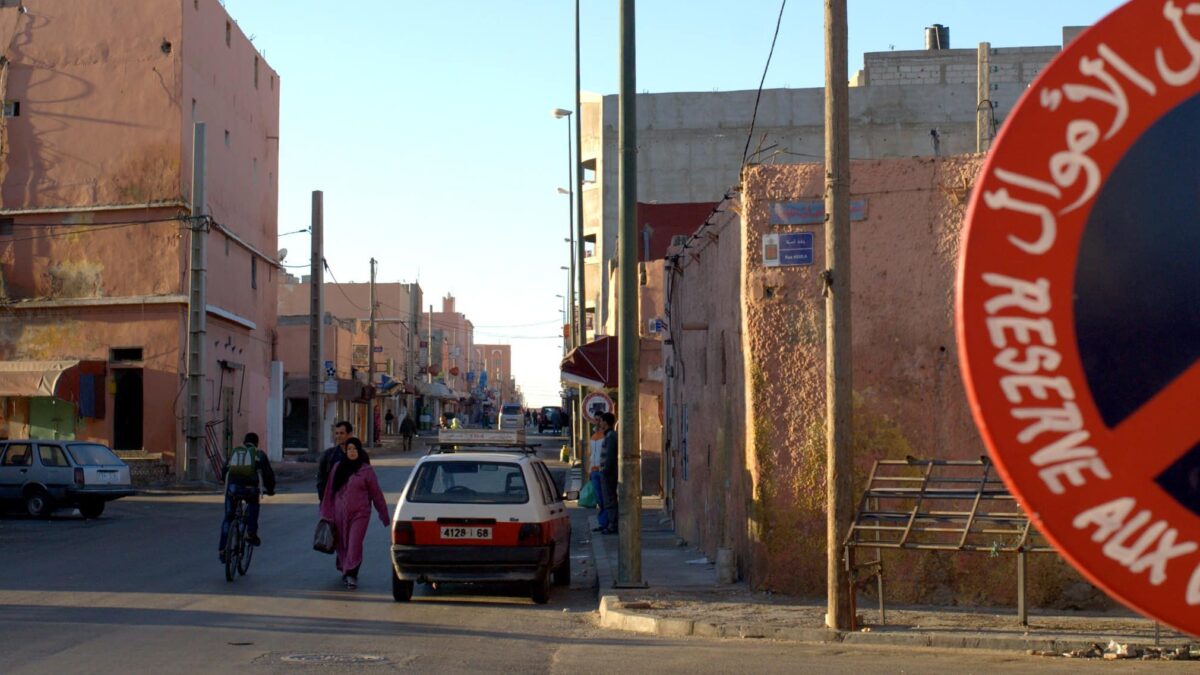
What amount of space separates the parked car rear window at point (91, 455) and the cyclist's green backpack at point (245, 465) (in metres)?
12.2

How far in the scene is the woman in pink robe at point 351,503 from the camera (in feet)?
50.7

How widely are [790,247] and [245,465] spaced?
23.0 feet

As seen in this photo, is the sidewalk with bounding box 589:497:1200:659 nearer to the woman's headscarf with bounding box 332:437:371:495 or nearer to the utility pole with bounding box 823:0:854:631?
the utility pole with bounding box 823:0:854:631

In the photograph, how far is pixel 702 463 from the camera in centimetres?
1922

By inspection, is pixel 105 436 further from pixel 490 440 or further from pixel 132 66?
pixel 490 440

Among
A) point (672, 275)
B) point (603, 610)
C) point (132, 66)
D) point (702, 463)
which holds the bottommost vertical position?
point (603, 610)

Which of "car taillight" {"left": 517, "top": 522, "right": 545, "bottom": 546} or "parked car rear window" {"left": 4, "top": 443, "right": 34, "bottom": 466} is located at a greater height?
"parked car rear window" {"left": 4, "top": 443, "right": 34, "bottom": 466}

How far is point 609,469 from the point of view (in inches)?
862

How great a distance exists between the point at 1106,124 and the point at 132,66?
41.5 metres

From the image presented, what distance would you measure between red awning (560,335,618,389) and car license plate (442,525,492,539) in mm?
12075

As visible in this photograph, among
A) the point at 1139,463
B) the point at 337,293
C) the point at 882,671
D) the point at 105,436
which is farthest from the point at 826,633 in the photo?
the point at 337,293

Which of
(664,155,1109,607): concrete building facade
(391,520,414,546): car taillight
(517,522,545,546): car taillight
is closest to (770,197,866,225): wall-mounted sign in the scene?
(664,155,1109,607): concrete building facade

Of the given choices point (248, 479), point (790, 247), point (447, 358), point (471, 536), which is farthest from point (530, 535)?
point (447, 358)

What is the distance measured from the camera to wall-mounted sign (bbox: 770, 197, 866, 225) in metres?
13.8
